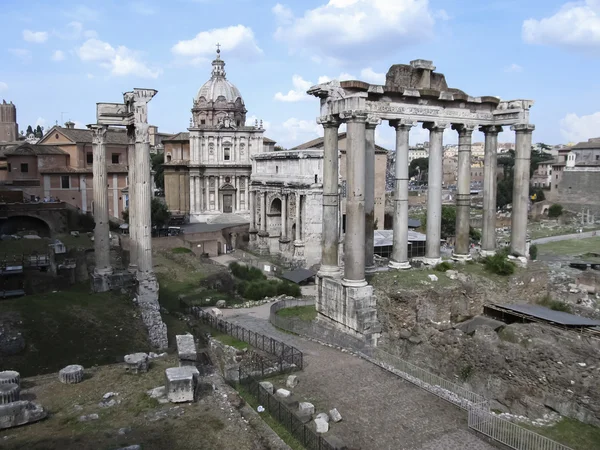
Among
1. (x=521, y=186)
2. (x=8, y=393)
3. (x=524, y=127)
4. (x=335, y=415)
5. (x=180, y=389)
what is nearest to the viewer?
(x=8, y=393)

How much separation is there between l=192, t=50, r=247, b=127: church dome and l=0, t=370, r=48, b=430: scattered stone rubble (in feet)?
142

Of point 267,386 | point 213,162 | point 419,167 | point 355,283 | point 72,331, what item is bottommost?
point 267,386

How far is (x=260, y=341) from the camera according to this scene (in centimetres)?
1664

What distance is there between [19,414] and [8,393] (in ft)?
1.94

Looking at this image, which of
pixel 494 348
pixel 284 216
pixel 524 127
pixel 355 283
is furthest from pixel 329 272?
pixel 284 216

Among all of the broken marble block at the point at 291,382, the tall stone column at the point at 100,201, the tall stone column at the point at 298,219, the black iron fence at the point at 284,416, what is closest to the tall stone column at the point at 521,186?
the broken marble block at the point at 291,382

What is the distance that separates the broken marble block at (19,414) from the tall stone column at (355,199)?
8.68 meters

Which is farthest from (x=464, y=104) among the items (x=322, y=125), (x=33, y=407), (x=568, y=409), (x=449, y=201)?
(x=449, y=201)

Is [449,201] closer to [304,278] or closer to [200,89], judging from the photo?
[200,89]

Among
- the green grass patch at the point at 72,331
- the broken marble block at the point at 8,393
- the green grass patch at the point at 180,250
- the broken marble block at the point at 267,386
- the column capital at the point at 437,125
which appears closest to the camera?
the broken marble block at the point at 8,393

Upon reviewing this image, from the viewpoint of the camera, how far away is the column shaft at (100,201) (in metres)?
21.0

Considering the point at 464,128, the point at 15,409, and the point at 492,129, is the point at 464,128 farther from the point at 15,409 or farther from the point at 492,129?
the point at 15,409

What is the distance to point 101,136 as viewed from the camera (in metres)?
21.2

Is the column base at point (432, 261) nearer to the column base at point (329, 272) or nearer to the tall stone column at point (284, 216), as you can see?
the column base at point (329, 272)
